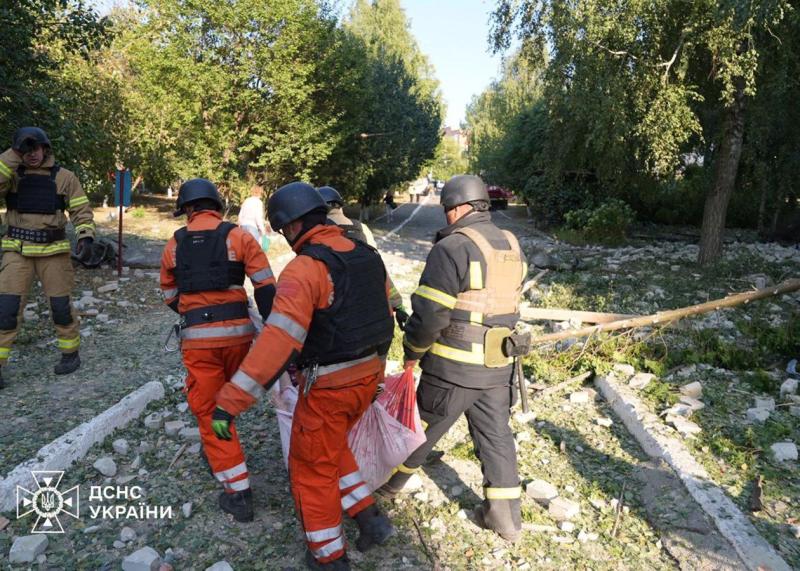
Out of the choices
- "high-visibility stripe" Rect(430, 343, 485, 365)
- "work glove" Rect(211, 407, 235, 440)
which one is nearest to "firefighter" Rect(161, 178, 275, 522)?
"work glove" Rect(211, 407, 235, 440)

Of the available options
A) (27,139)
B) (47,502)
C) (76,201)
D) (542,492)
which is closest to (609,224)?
(542,492)

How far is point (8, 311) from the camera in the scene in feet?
15.1

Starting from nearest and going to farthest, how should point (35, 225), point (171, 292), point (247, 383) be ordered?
1. point (247, 383)
2. point (171, 292)
3. point (35, 225)

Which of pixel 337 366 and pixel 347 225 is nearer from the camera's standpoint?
pixel 337 366

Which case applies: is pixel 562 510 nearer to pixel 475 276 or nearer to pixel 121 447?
pixel 475 276

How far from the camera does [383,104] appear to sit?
22219 mm

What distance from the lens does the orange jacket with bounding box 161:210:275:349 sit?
3.18 metres

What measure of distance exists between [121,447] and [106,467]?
267 millimetres

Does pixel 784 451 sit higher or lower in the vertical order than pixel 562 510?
higher

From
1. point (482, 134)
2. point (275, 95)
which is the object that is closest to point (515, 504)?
point (275, 95)

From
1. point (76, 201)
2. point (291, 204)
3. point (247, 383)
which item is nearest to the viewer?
point (247, 383)

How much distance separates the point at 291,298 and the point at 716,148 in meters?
13.4

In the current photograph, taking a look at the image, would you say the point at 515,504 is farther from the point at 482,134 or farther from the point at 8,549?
the point at 482,134

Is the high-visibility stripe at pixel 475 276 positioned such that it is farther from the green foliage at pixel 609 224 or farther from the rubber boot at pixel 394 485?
the green foliage at pixel 609 224
